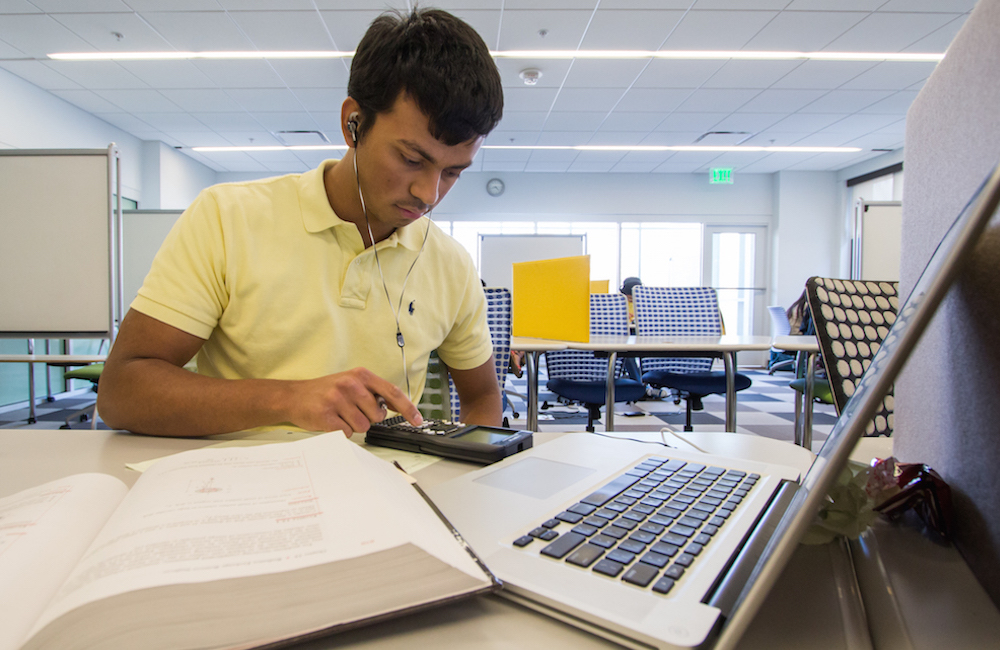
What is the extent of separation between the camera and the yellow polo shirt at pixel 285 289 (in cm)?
79

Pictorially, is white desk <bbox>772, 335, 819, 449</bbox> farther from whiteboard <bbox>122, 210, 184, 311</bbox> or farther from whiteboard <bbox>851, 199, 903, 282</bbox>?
whiteboard <bbox>122, 210, 184, 311</bbox>

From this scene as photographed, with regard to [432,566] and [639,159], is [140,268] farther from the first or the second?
[639,159]

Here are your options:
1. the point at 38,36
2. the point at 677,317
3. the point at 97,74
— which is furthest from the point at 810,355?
the point at 97,74

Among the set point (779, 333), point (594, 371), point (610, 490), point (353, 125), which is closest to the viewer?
point (610, 490)

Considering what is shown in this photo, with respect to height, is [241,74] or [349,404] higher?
[241,74]

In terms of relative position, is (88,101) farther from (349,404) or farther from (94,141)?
(349,404)

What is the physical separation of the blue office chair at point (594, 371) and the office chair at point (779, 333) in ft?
13.5

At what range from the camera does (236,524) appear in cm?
30

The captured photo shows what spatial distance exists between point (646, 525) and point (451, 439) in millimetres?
296

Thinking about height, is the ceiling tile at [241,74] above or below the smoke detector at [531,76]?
below

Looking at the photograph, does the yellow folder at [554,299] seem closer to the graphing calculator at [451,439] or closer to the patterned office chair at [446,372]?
the patterned office chair at [446,372]

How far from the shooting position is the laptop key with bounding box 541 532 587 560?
0.33 meters

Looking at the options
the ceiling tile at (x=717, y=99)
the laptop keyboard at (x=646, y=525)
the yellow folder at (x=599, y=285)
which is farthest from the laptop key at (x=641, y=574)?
the ceiling tile at (x=717, y=99)

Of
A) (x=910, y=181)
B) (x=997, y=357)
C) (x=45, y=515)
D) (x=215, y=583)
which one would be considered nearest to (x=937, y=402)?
(x=997, y=357)
